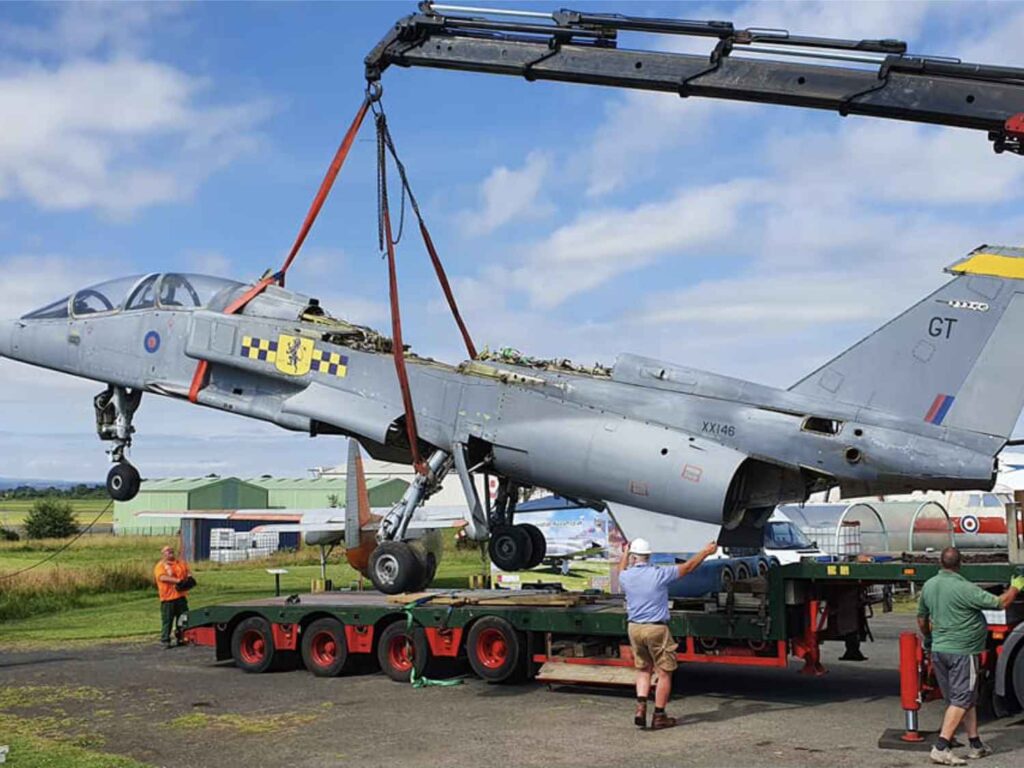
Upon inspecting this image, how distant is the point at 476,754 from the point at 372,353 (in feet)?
21.9

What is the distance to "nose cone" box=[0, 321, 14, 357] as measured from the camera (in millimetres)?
16797

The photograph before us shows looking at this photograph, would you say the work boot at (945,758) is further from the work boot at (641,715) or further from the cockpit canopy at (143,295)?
the cockpit canopy at (143,295)

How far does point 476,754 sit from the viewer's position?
983 centimetres

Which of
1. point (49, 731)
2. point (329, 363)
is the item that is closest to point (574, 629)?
point (329, 363)

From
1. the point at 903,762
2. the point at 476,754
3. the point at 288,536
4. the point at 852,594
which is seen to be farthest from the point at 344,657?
the point at 288,536

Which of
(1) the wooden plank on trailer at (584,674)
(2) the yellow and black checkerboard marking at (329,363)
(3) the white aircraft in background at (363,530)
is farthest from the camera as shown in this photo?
(2) the yellow and black checkerboard marking at (329,363)

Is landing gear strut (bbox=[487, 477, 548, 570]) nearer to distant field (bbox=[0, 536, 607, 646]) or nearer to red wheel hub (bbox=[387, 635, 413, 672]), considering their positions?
red wheel hub (bbox=[387, 635, 413, 672])

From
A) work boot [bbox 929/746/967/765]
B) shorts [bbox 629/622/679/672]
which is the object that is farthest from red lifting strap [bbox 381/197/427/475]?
work boot [bbox 929/746/967/765]

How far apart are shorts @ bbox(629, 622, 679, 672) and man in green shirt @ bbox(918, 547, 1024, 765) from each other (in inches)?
100

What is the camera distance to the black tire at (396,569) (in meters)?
13.7

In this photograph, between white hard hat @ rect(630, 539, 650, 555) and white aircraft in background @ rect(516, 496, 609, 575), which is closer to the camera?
white hard hat @ rect(630, 539, 650, 555)

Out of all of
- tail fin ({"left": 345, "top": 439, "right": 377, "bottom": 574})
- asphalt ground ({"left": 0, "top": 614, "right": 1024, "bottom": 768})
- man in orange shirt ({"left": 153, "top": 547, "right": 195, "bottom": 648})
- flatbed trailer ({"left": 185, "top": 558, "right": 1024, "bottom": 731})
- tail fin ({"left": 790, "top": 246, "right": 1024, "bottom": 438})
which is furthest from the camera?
tail fin ({"left": 345, "top": 439, "right": 377, "bottom": 574})

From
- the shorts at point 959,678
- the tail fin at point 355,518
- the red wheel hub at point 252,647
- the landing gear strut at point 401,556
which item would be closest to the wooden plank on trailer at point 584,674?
the landing gear strut at point 401,556

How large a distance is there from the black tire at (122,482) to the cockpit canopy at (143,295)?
233 cm
